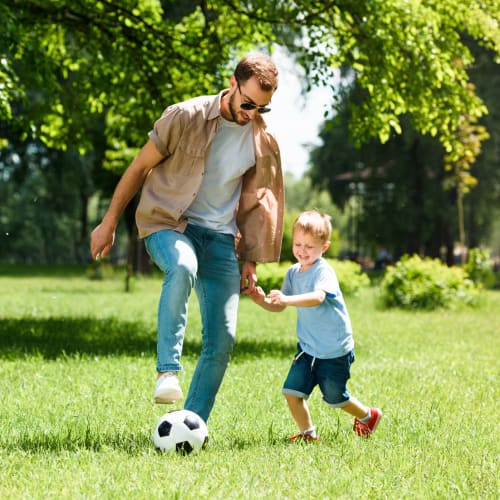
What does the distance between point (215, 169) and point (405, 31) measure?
6.81 meters

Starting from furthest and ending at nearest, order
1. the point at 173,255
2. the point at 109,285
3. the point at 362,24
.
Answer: the point at 109,285 → the point at 362,24 → the point at 173,255

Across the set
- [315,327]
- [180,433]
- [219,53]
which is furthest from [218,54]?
[180,433]

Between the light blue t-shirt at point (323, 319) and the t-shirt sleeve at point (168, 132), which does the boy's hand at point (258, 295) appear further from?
the t-shirt sleeve at point (168, 132)

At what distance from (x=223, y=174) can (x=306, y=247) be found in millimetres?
670

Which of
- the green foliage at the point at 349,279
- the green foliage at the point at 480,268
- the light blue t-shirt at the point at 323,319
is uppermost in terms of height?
the light blue t-shirt at the point at 323,319

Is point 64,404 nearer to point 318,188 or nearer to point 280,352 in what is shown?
point 280,352

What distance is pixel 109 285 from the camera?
88.6 feet

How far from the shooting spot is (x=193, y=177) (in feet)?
15.0

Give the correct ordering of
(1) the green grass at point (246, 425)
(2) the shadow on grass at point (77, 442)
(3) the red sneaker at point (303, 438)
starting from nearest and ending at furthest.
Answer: (1) the green grass at point (246, 425)
(2) the shadow on grass at point (77, 442)
(3) the red sneaker at point (303, 438)

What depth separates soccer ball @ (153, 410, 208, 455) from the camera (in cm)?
436

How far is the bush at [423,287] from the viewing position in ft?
58.9

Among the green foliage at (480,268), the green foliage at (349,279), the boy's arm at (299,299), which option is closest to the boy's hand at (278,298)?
the boy's arm at (299,299)

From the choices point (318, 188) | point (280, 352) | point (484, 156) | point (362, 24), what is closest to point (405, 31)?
point (362, 24)

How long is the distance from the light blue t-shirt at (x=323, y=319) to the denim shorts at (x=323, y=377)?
0.06m
